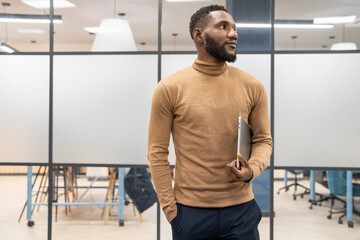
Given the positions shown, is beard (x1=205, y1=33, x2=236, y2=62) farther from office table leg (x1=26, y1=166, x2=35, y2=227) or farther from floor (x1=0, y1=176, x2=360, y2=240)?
office table leg (x1=26, y1=166, x2=35, y2=227)

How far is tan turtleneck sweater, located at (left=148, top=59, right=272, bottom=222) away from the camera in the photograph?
53.7 inches

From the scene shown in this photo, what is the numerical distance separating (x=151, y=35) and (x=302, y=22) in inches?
44.8

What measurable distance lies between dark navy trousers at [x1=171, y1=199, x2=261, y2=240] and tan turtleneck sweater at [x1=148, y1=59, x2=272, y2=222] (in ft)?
0.10

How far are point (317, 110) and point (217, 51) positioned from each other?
156 centimetres

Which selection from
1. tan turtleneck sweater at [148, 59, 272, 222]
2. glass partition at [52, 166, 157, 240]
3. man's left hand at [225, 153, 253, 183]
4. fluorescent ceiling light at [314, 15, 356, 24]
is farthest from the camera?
glass partition at [52, 166, 157, 240]

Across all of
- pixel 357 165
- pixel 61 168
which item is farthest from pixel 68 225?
pixel 357 165

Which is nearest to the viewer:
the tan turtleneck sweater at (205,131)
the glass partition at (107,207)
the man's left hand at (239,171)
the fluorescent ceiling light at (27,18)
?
the man's left hand at (239,171)

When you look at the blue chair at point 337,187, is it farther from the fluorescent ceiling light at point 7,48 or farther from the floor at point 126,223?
the fluorescent ceiling light at point 7,48

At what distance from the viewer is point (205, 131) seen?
1361 mm

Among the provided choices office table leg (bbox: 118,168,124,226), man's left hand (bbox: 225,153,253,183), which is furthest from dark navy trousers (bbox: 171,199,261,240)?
office table leg (bbox: 118,168,124,226)

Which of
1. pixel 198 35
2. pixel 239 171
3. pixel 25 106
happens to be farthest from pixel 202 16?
pixel 25 106

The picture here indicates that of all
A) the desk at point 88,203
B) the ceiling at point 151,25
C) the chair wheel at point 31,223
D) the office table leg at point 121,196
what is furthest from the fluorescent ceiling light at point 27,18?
the chair wheel at point 31,223

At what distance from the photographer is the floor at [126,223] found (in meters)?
2.73

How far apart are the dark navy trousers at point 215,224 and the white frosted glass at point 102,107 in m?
1.37
